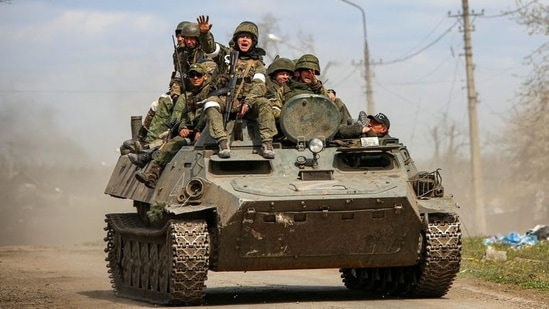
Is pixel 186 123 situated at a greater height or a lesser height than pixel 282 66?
lesser

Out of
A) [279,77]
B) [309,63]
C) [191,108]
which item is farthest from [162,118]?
[309,63]

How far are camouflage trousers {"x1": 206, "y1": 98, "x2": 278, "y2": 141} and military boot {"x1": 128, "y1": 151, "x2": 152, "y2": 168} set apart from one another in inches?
73.2

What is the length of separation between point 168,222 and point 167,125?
2.86m

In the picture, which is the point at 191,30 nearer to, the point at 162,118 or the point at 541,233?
the point at 162,118

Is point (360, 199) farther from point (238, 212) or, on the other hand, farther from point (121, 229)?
point (121, 229)

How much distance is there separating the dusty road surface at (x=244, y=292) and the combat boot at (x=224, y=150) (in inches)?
65.1

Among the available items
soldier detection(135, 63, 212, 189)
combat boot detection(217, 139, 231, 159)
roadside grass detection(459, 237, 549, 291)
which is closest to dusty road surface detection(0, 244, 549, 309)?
roadside grass detection(459, 237, 549, 291)

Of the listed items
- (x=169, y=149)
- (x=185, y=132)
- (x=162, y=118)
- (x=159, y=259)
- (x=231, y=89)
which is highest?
(x=231, y=89)

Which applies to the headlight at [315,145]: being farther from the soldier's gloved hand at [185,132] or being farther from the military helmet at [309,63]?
the soldier's gloved hand at [185,132]

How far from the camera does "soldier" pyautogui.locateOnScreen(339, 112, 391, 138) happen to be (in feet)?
57.0

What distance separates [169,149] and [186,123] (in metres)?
0.56

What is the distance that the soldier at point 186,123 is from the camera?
693 inches

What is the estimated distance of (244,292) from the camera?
18484 mm

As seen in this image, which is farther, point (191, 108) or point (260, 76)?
point (191, 108)
